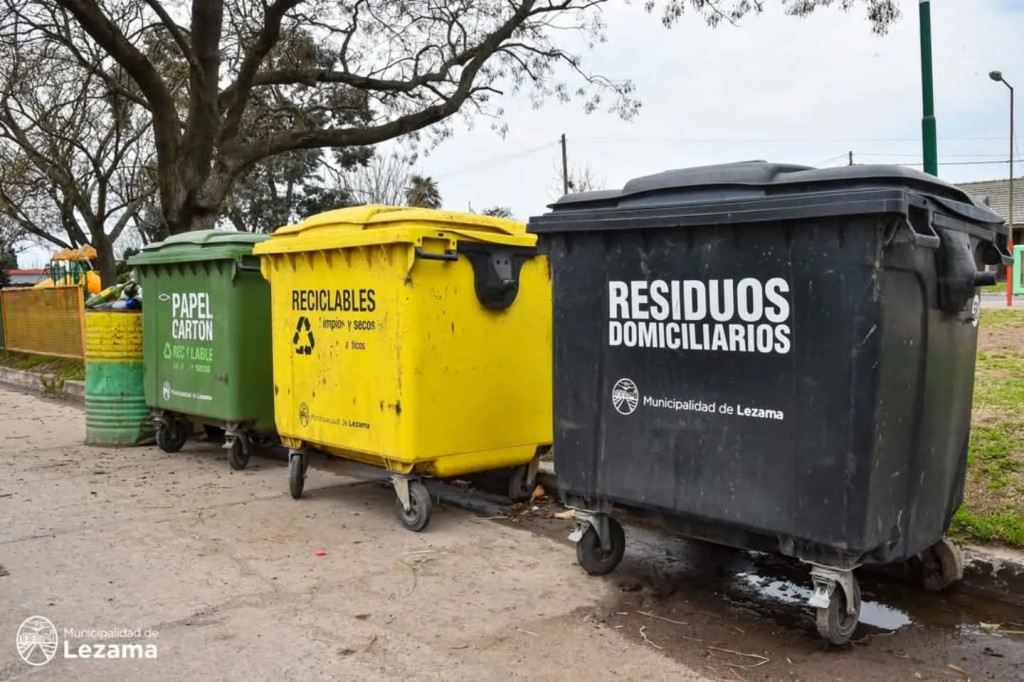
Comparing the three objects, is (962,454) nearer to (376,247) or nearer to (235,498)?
(376,247)

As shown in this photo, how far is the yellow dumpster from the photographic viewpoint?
194 inches

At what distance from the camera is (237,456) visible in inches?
274

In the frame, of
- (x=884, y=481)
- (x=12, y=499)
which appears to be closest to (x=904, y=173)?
(x=884, y=481)

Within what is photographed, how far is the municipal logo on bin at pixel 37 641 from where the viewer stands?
332 centimetres

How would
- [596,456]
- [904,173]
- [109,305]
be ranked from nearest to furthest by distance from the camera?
1. [904,173]
2. [596,456]
3. [109,305]

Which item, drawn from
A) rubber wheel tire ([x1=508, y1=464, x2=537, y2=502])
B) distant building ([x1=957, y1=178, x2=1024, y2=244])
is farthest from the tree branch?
distant building ([x1=957, y1=178, x2=1024, y2=244])

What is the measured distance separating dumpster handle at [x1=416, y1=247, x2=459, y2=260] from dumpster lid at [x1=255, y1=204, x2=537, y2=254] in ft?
0.27

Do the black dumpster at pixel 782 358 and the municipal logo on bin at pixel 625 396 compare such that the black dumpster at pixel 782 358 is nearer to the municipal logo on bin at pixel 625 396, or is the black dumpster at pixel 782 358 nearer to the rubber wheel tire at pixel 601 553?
the municipal logo on bin at pixel 625 396

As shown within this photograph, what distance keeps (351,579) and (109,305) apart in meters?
5.09

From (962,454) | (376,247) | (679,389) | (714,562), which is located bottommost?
(714,562)

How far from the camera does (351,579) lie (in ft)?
13.8

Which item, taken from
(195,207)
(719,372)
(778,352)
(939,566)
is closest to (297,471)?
(719,372)

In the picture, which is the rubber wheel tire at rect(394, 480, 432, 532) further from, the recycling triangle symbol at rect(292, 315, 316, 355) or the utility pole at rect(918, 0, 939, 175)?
the utility pole at rect(918, 0, 939, 175)

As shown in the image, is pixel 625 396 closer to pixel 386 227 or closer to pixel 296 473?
pixel 386 227
